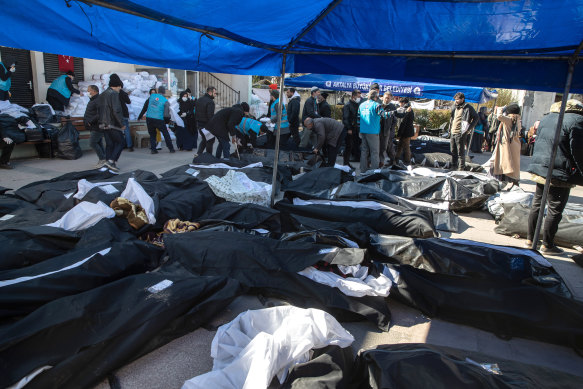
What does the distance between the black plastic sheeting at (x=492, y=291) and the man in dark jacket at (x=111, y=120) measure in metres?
6.10

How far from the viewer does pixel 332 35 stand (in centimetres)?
366

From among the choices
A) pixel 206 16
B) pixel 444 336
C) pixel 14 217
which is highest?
pixel 206 16

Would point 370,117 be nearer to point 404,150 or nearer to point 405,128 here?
point 405,128

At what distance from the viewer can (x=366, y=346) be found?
2.56 metres

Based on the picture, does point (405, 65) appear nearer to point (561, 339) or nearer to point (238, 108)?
point (561, 339)

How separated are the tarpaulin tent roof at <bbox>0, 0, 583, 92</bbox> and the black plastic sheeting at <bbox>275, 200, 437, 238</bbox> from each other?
1.54 meters

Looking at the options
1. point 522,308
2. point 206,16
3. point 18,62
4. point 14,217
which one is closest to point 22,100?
point 18,62

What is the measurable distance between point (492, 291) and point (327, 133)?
540cm

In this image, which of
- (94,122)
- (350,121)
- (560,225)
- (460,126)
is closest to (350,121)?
(350,121)

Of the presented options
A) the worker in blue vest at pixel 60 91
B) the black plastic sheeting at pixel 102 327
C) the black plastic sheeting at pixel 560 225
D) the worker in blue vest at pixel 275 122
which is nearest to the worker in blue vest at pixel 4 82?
the worker in blue vest at pixel 60 91

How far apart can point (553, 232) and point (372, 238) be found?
233 cm

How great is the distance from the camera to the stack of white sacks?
962 cm

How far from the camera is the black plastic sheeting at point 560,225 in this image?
4.59 meters

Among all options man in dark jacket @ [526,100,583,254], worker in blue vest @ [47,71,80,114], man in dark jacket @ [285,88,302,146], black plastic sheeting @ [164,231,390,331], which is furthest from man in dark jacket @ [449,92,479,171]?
worker in blue vest @ [47,71,80,114]
